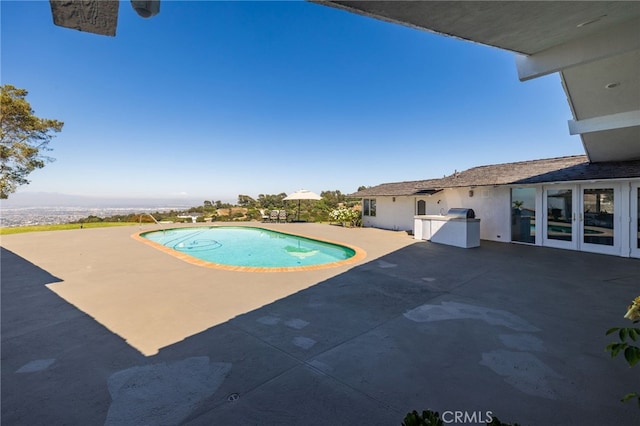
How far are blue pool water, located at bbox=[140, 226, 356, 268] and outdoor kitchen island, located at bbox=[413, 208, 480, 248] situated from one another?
4186 millimetres

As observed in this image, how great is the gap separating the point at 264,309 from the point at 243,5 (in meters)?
12.4

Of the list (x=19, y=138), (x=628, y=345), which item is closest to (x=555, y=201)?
(x=628, y=345)

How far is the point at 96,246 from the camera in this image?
35.3ft

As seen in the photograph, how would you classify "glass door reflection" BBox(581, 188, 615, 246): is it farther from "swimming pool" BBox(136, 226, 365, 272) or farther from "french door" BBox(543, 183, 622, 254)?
"swimming pool" BBox(136, 226, 365, 272)

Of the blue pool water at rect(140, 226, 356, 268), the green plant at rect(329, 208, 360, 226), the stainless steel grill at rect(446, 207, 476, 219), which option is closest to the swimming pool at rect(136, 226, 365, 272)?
the blue pool water at rect(140, 226, 356, 268)

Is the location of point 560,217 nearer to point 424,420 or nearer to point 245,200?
point 424,420

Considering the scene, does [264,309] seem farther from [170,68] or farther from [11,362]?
[170,68]

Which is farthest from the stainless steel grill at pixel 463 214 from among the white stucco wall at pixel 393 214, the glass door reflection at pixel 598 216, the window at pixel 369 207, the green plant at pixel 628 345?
the green plant at pixel 628 345

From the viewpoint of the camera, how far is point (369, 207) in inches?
757

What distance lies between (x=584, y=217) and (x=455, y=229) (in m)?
4.33

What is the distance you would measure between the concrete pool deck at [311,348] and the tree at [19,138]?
15.3m

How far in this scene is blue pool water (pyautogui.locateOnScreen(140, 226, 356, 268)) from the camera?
9773 mm

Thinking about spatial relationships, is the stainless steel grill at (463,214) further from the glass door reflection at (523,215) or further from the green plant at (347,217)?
the green plant at (347,217)

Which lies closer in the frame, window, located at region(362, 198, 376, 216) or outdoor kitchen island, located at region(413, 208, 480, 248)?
Result: outdoor kitchen island, located at region(413, 208, 480, 248)
